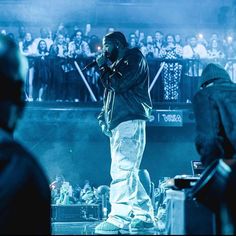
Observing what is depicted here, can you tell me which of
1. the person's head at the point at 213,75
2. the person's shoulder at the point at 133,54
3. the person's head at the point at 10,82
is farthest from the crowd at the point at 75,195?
the person's head at the point at 10,82

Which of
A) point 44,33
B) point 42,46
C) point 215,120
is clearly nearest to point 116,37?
point 215,120

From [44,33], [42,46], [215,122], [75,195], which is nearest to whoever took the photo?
[215,122]

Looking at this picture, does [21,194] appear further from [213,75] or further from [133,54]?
[133,54]

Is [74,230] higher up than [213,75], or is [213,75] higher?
[213,75]

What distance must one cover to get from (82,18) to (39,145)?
578cm

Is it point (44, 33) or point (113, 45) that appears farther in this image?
point (44, 33)

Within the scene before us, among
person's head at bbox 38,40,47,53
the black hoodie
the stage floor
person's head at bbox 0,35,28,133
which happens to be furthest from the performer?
person's head at bbox 38,40,47,53

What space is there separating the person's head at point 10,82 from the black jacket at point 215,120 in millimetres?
1856

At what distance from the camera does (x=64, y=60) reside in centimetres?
1012

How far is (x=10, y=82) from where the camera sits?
1.44 m

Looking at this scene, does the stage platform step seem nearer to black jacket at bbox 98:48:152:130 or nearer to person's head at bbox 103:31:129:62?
black jacket at bbox 98:48:152:130

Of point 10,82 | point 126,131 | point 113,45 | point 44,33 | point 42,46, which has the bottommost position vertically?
point 10,82

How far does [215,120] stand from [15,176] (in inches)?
86.4

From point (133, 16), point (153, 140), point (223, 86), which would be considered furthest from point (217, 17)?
point (223, 86)
